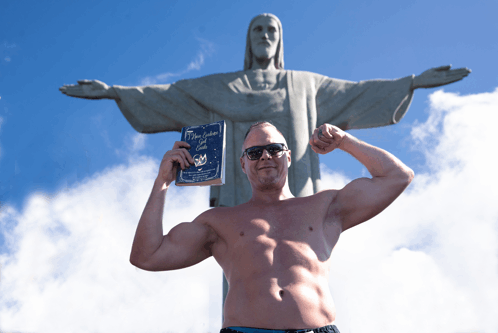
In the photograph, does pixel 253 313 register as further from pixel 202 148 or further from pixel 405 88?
pixel 405 88

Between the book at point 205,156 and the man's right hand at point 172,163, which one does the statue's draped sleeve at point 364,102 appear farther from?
the man's right hand at point 172,163

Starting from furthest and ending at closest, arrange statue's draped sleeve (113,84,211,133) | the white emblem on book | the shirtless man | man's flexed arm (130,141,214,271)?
statue's draped sleeve (113,84,211,133)
the white emblem on book
man's flexed arm (130,141,214,271)
the shirtless man

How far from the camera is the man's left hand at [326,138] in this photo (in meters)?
3.11

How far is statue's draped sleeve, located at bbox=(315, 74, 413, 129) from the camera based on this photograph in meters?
6.30

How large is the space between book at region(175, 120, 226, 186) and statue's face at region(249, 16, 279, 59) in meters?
3.49

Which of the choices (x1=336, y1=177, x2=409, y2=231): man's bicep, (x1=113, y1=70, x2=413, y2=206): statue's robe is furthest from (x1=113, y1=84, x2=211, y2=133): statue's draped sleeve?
(x1=336, y1=177, x2=409, y2=231): man's bicep

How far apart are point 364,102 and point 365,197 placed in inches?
143

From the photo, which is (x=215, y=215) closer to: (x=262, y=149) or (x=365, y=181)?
(x=262, y=149)

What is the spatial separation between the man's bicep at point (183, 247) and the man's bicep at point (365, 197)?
856 mm

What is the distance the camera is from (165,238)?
297cm

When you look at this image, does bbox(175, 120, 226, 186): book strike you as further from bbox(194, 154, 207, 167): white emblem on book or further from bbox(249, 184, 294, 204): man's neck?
bbox(249, 184, 294, 204): man's neck

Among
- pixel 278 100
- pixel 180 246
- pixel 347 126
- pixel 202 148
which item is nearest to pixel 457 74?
pixel 347 126

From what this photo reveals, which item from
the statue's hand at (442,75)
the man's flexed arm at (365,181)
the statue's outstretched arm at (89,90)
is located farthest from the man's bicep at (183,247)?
the statue's hand at (442,75)

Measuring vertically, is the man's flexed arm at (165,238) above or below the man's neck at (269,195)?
below
